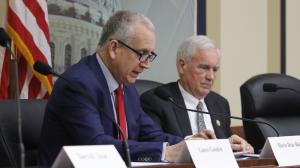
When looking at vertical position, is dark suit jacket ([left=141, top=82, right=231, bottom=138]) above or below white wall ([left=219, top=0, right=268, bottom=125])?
below

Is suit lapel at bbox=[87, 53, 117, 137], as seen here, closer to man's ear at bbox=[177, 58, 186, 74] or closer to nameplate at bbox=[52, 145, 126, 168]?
nameplate at bbox=[52, 145, 126, 168]

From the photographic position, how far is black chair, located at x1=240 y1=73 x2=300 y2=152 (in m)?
4.16

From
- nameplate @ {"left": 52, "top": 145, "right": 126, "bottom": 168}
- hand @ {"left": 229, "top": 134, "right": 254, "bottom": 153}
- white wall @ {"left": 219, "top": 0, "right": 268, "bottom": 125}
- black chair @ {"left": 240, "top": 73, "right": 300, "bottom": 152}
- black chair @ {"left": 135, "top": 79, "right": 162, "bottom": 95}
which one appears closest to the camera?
nameplate @ {"left": 52, "top": 145, "right": 126, "bottom": 168}

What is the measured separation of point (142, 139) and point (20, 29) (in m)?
1.16

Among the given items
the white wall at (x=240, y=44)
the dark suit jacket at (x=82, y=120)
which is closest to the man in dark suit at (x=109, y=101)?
the dark suit jacket at (x=82, y=120)

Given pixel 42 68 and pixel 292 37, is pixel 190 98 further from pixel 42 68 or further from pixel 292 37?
pixel 292 37

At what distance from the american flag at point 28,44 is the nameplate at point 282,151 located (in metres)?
1.71

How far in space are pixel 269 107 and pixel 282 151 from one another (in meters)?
1.47

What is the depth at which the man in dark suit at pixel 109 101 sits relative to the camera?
112 inches

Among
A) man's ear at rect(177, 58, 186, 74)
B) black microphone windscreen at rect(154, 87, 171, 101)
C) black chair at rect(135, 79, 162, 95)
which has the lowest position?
black chair at rect(135, 79, 162, 95)

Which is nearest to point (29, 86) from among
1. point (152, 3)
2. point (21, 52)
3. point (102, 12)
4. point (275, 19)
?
point (21, 52)

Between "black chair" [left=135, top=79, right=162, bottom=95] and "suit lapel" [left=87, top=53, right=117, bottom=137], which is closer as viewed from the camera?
"suit lapel" [left=87, top=53, right=117, bottom=137]

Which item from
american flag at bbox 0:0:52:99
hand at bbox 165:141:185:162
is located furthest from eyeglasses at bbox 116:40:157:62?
american flag at bbox 0:0:52:99

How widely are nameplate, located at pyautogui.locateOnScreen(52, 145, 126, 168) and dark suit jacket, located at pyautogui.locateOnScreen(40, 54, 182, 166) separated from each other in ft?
1.52
